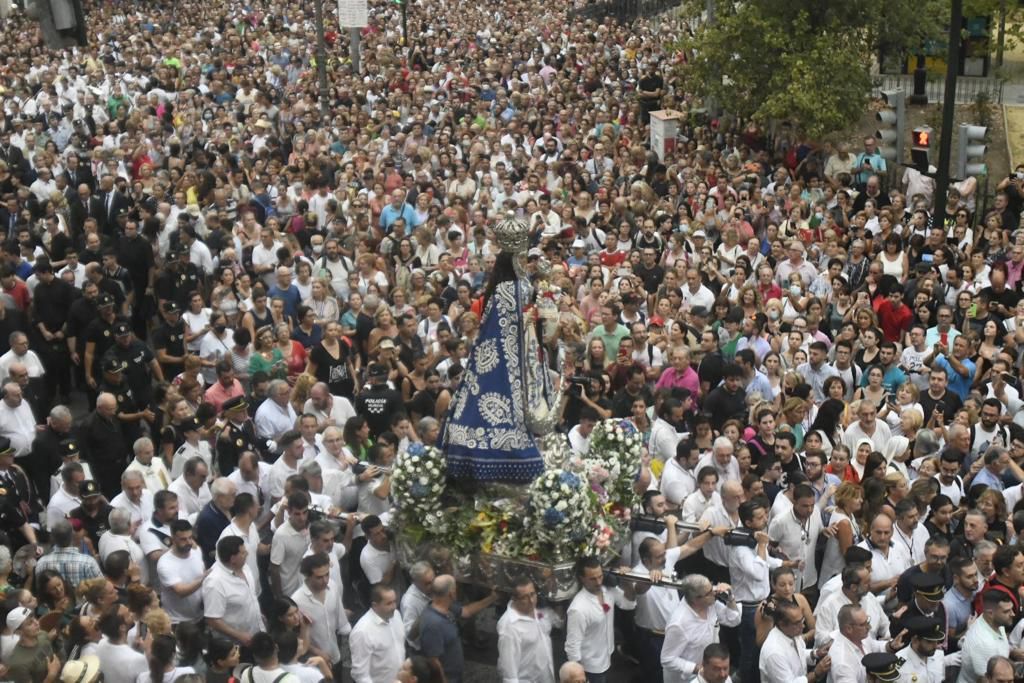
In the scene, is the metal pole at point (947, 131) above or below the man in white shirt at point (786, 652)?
above

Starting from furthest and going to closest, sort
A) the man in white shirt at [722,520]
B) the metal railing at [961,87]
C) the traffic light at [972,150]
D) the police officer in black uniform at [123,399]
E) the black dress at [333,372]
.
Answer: the metal railing at [961,87]
the traffic light at [972,150]
the black dress at [333,372]
the police officer in black uniform at [123,399]
the man in white shirt at [722,520]

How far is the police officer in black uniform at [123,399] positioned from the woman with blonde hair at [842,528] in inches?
236

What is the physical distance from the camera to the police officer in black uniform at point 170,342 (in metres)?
14.2

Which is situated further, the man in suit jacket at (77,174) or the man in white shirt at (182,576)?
the man in suit jacket at (77,174)

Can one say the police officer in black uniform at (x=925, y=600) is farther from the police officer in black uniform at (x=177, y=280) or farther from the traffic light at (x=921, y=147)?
the traffic light at (x=921, y=147)

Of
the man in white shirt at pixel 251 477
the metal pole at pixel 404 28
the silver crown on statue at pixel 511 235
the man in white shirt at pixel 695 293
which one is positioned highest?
the silver crown on statue at pixel 511 235

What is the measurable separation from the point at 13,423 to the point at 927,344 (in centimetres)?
817

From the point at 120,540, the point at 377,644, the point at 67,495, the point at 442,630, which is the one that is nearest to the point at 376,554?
the point at 442,630

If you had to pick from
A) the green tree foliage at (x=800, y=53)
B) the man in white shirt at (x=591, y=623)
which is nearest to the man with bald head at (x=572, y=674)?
the man in white shirt at (x=591, y=623)

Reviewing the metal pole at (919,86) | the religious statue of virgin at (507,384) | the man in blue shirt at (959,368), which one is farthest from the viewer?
the metal pole at (919,86)

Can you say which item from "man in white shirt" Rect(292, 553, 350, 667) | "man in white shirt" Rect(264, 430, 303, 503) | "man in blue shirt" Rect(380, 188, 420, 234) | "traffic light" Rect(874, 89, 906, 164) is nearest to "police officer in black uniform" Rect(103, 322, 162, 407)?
"man in white shirt" Rect(264, 430, 303, 503)

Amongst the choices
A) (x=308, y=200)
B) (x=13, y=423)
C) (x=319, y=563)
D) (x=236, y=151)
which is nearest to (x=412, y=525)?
(x=319, y=563)

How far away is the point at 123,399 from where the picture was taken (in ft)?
42.8

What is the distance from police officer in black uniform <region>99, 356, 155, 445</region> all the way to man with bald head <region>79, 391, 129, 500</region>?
42cm
